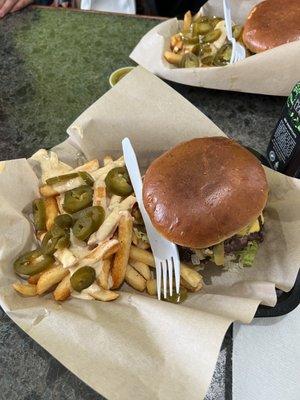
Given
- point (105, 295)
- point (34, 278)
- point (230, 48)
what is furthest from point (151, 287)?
point (230, 48)

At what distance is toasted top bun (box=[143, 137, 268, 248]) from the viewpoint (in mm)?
1502

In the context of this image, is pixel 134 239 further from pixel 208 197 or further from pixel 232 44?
pixel 232 44

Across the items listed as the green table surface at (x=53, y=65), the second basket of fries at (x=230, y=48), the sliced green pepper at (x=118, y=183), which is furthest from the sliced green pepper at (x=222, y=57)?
the sliced green pepper at (x=118, y=183)

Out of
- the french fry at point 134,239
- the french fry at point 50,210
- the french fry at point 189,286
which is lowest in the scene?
the french fry at point 189,286

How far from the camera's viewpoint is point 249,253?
1.67 metres

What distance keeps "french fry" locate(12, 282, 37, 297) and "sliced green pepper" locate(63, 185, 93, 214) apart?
294 mm

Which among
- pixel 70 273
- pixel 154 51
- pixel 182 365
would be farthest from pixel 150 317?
pixel 154 51

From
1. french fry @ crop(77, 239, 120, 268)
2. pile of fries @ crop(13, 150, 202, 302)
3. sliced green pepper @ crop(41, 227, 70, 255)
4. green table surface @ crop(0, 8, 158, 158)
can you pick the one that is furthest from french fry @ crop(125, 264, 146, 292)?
green table surface @ crop(0, 8, 158, 158)

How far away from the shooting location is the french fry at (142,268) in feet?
5.33

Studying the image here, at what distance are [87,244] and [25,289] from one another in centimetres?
24

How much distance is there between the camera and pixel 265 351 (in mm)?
1537

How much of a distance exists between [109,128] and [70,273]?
63 cm

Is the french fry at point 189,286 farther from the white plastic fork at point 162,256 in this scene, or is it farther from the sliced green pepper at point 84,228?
the sliced green pepper at point 84,228

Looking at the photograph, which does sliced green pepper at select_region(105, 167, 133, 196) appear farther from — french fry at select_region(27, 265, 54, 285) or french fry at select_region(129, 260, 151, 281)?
french fry at select_region(27, 265, 54, 285)
